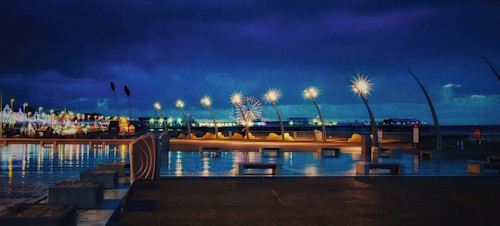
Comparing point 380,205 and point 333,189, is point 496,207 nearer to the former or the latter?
point 380,205

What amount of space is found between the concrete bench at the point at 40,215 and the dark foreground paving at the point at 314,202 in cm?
146

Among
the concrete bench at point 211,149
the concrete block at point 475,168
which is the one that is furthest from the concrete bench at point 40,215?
the concrete bench at point 211,149

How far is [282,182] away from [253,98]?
219 ft

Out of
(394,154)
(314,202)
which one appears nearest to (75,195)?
(314,202)

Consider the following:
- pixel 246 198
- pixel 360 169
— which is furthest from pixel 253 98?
pixel 246 198

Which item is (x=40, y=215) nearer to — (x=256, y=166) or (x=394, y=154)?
(x=256, y=166)

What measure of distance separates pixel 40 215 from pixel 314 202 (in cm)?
540

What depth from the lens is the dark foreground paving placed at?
7523 millimetres

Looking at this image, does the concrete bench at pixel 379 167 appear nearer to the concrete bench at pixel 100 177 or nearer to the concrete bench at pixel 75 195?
the concrete bench at pixel 100 177

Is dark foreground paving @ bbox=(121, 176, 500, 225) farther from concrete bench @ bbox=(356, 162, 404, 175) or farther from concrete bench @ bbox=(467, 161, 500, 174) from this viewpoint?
concrete bench @ bbox=(467, 161, 500, 174)

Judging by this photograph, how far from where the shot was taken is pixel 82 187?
835 cm

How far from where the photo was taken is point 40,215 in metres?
5.43

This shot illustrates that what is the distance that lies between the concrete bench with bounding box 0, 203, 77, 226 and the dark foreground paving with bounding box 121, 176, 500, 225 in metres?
1.46

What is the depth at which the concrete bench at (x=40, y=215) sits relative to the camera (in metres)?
5.26
